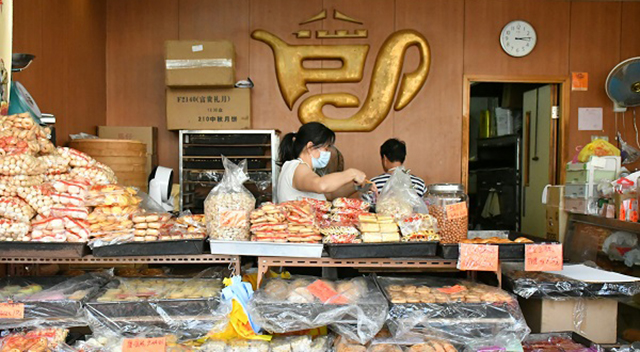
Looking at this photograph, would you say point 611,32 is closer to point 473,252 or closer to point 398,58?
point 398,58

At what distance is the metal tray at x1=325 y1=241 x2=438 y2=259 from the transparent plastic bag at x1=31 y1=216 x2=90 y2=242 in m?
0.93

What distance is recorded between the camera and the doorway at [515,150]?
4941 mm

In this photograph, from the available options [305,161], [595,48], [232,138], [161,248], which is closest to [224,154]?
[232,138]

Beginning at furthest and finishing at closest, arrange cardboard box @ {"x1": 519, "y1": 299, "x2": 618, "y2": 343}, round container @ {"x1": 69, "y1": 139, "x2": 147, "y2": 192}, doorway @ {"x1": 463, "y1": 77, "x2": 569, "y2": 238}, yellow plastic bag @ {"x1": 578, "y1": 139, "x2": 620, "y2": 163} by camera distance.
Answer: doorway @ {"x1": 463, "y1": 77, "x2": 569, "y2": 238}, round container @ {"x1": 69, "y1": 139, "x2": 147, "y2": 192}, yellow plastic bag @ {"x1": 578, "y1": 139, "x2": 620, "y2": 163}, cardboard box @ {"x1": 519, "y1": 299, "x2": 618, "y2": 343}

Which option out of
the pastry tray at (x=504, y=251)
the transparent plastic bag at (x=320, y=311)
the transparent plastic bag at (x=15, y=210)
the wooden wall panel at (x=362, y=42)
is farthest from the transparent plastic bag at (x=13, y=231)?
the wooden wall panel at (x=362, y=42)

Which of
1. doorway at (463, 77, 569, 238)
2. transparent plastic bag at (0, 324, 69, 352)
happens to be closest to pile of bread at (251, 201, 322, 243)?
transparent plastic bag at (0, 324, 69, 352)

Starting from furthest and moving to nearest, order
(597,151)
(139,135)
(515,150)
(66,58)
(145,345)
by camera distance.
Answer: (515,150), (139,135), (66,58), (597,151), (145,345)

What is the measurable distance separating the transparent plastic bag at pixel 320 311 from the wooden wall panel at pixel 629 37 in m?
4.18

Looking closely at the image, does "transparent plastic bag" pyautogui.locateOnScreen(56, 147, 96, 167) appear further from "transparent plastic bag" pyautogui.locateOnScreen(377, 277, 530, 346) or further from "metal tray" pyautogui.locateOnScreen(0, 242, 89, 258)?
"transparent plastic bag" pyautogui.locateOnScreen(377, 277, 530, 346)

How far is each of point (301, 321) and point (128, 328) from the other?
638 millimetres

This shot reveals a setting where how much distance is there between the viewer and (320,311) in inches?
70.9

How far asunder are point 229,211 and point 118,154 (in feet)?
6.41

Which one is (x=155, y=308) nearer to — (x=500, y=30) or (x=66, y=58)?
(x=66, y=58)

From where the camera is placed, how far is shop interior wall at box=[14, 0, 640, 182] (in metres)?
4.76
